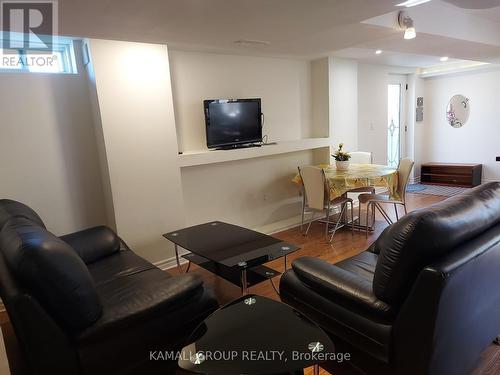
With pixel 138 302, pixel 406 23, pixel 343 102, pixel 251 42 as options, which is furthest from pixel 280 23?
pixel 343 102

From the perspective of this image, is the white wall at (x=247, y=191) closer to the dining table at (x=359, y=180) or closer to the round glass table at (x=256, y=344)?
the dining table at (x=359, y=180)

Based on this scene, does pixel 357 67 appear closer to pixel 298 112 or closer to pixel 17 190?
pixel 298 112

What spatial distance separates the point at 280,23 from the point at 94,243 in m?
2.19

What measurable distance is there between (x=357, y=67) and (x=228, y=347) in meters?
5.00

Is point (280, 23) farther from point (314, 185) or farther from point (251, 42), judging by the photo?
point (314, 185)

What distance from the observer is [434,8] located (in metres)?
3.22

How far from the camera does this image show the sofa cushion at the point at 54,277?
144 cm

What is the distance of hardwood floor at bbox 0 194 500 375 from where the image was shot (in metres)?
1.94

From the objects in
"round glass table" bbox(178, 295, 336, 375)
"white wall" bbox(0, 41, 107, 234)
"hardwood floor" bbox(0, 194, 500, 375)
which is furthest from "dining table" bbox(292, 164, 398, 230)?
"white wall" bbox(0, 41, 107, 234)

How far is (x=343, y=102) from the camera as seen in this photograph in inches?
191

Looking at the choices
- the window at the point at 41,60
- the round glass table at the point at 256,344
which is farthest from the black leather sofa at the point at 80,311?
the window at the point at 41,60

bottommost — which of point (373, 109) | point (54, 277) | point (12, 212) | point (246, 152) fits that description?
point (54, 277)

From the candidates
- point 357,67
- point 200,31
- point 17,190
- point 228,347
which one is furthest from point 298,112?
point 228,347

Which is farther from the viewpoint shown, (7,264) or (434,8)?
(434,8)
